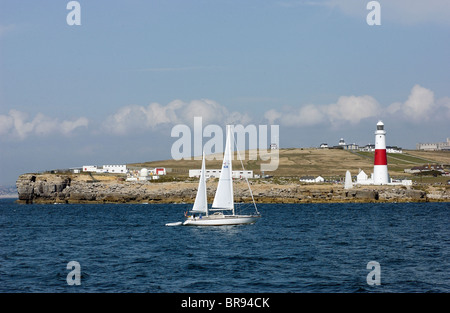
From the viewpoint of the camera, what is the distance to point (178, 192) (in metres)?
113

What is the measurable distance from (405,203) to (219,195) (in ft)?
191

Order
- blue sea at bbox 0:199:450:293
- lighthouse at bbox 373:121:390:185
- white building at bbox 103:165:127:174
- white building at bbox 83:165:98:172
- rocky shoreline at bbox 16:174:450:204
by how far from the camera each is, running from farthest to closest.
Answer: white building at bbox 103:165:127:174 < white building at bbox 83:165:98:172 < rocky shoreline at bbox 16:174:450:204 < lighthouse at bbox 373:121:390:185 < blue sea at bbox 0:199:450:293

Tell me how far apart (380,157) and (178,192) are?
42.4 meters

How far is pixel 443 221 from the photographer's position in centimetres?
6309

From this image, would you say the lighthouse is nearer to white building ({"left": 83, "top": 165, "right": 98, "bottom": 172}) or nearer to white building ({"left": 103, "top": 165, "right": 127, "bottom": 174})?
white building ({"left": 103, "top": 165, "right": 127, "bottom": 174})

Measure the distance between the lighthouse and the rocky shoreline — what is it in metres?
1.90

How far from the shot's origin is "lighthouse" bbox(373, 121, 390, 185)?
100 metres

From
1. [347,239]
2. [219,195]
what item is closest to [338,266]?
[347,239]

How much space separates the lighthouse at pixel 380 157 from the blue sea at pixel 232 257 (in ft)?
128

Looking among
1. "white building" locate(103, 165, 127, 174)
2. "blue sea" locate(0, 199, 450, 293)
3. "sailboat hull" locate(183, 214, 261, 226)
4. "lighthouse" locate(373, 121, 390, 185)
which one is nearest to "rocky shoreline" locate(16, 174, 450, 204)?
"lighthouse" locate(373, 121, 390, 185)

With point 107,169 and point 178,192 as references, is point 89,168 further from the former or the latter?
point 178,192

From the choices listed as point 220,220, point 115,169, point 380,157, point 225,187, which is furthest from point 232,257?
point 115,169

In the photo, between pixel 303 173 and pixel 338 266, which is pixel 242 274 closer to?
pixel 338 266
